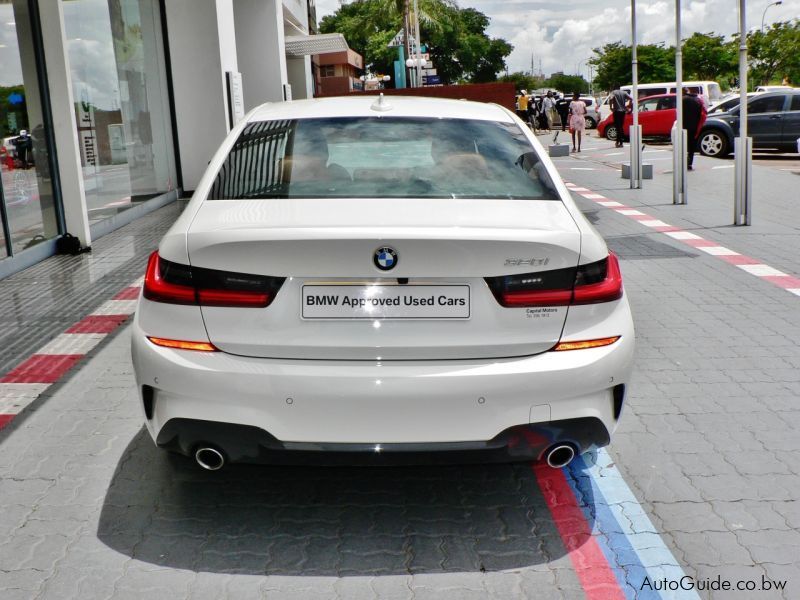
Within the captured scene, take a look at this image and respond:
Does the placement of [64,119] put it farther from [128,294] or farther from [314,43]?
[314,43]

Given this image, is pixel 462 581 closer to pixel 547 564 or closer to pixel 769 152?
pixel 547 564

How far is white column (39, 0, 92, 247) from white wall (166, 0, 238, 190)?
5752 millimetres

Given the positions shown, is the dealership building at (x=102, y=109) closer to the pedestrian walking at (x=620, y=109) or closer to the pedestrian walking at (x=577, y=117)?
the pedestrian walking at (x=577, y=117)

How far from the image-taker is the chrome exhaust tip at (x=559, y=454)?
3.31 metres

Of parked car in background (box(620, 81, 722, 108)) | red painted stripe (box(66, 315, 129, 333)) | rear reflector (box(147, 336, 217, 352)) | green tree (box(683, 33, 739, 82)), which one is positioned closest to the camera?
rear reflector (box(147, 336, 217, 352))

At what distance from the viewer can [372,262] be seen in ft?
10.3

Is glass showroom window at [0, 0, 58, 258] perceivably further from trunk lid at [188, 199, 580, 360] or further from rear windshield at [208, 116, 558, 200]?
trunk lid at [188, 199, 580, 360]

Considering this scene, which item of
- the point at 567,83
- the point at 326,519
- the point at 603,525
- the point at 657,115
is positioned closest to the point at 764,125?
the point at 657,115

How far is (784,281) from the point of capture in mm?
8328

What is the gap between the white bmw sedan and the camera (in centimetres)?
314

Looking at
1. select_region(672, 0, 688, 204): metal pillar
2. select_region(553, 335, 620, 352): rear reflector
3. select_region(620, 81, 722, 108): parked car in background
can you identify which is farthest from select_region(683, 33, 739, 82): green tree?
select_region(553, 335, 620, 352): rear reflector

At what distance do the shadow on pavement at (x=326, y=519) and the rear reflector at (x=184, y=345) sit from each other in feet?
2.42

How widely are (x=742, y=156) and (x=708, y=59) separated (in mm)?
68008

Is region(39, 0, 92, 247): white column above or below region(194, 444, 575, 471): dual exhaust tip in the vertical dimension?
above
